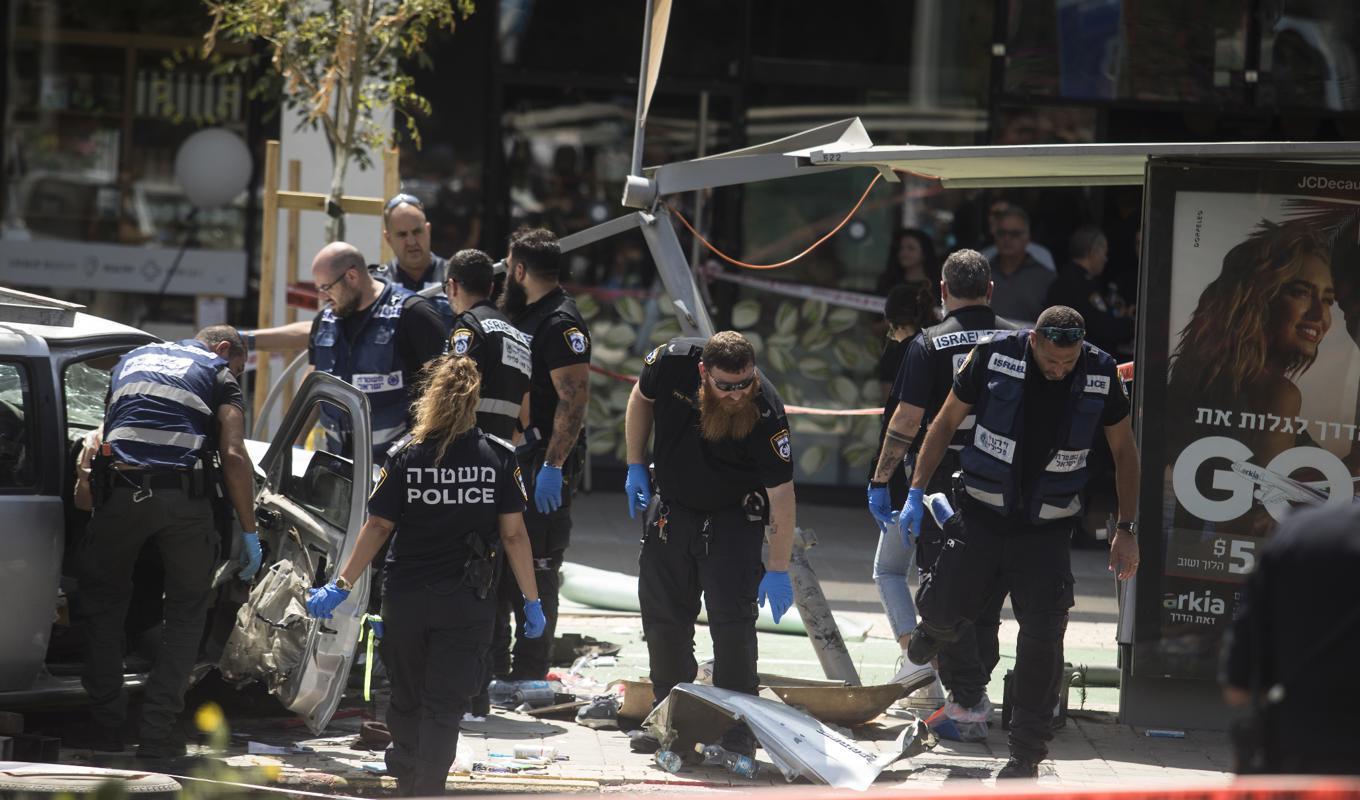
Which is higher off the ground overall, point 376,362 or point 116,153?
point 116,153

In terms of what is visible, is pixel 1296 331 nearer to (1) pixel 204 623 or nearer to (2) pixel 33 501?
(1) pixel 204 623

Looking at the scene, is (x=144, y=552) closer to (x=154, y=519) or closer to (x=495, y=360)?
(x=154, y=519)

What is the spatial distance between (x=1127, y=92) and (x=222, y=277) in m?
6.62

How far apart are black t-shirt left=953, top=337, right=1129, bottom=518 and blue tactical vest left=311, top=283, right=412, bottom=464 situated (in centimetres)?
262

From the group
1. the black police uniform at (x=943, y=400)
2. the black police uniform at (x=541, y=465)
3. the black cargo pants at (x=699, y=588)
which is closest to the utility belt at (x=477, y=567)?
the black cargo pants at (x=699, y=588)

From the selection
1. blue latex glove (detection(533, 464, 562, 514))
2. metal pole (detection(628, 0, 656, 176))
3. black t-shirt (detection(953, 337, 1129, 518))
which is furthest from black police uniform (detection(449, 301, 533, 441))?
black t-shirt (detection(953, 337, 1129, 518))

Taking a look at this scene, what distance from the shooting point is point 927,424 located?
23.2 ft

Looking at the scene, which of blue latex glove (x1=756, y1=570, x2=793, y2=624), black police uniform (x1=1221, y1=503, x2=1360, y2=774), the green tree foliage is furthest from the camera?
the green tree foliage

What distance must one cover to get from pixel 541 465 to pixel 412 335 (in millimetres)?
791

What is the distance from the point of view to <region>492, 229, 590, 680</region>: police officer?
7059mm

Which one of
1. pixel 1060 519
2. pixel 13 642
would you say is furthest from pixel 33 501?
pixel 1060 519

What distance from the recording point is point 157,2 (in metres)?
12.0

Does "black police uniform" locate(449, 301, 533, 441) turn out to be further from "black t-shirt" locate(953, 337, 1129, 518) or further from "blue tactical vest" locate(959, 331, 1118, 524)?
"black t-shirt" locate(953, 337, 1129, 518)

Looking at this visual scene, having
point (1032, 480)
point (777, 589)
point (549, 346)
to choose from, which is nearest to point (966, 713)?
point (777, 589)
